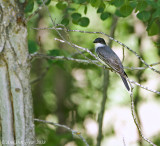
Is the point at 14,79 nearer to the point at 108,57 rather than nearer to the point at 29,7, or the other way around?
the point at 29,7

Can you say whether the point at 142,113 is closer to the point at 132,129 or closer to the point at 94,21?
the point at 132,129

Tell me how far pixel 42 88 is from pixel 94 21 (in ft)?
7.22

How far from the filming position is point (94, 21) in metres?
7.04

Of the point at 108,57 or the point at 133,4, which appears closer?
the point at 133,4

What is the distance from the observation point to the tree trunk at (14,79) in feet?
9.98

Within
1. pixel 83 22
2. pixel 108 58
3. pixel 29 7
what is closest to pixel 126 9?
pixel 83 22

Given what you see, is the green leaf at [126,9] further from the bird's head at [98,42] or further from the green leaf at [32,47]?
the bird's head at [98,42]

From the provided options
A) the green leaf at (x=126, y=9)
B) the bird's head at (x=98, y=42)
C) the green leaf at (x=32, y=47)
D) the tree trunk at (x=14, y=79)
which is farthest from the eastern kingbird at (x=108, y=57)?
the tree trunk at (x=14, y=79)

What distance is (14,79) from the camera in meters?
3.11

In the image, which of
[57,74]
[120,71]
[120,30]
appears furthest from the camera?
[57,74]

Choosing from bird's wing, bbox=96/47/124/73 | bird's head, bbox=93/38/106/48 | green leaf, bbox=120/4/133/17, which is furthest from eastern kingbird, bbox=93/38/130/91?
green leaf, bbox=120/4/133/17

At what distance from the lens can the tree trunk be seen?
3.04 m

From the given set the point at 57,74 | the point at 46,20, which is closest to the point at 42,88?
the point at 57,74

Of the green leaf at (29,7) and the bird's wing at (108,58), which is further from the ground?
the green leaf at (29,7)
